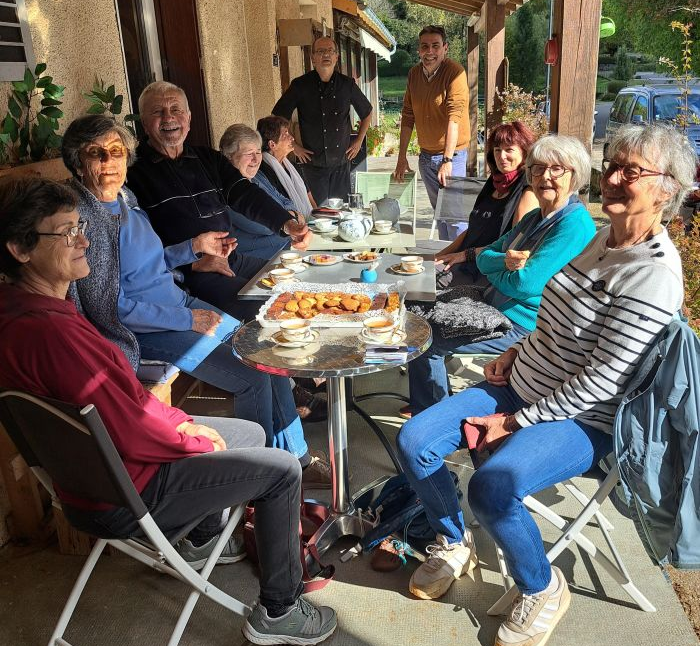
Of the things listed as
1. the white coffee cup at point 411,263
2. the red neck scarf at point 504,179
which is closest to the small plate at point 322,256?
the white coffee cup at point 411,263

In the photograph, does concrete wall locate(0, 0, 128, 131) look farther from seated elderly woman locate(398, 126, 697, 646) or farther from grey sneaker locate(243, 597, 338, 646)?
seated elderly woman locate(398, 126, 697, 646)

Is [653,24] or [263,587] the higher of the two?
[653,24]

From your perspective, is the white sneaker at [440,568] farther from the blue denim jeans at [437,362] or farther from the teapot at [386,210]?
the teapot at [386,210]

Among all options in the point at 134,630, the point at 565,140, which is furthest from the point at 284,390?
the point at 565,140

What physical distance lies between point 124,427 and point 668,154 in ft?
5.71

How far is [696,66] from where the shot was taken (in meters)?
18.5

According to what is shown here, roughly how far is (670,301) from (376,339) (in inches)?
35.0

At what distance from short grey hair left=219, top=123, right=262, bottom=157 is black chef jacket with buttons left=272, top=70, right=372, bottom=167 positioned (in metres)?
2.25

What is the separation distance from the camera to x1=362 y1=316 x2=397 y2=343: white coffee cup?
7.45 ft

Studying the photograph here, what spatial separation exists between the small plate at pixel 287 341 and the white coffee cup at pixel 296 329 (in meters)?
0.01

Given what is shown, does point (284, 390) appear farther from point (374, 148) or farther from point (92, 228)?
point (374, 148)

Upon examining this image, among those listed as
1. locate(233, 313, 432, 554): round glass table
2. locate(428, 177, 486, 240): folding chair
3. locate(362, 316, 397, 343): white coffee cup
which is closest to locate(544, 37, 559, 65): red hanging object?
locate(428, 177, 486, 240): folding chair

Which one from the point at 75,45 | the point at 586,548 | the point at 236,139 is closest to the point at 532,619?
the point at 586,548

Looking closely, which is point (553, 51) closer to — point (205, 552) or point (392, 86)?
point (205, 552)
